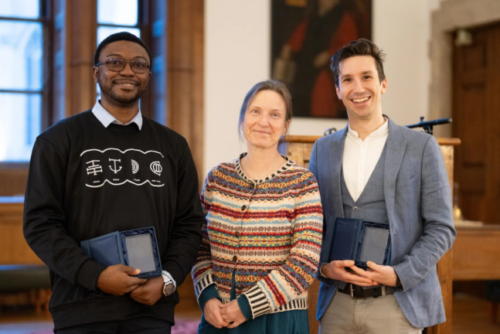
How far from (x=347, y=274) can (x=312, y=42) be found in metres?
5.50

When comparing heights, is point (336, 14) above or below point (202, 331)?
above

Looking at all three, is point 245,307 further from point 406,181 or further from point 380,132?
point 380,132

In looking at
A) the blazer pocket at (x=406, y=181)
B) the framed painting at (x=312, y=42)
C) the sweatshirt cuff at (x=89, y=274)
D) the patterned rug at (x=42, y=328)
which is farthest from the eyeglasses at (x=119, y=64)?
the framed painting at (x=312, y=42)

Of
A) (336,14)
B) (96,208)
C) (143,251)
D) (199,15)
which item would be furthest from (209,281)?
(336,14)

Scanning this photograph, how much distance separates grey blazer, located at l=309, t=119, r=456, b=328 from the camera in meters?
2.39

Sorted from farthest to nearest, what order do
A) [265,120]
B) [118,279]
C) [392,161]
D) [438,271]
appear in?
[438,271] < [392,161] < [265,120] < [118,279]

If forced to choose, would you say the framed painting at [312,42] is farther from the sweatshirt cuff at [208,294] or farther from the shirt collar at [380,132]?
the sweatshirt cuff at [208,294]

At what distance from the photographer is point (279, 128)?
2.40 metres

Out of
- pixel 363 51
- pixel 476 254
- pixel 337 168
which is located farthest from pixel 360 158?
pixel 476 254

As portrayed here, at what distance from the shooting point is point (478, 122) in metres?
7.57

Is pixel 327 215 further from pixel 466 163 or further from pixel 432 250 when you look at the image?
pixel 466 163

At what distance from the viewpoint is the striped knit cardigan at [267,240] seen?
222cm

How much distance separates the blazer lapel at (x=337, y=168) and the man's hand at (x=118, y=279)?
0.87 m

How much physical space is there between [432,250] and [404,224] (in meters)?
0.14
